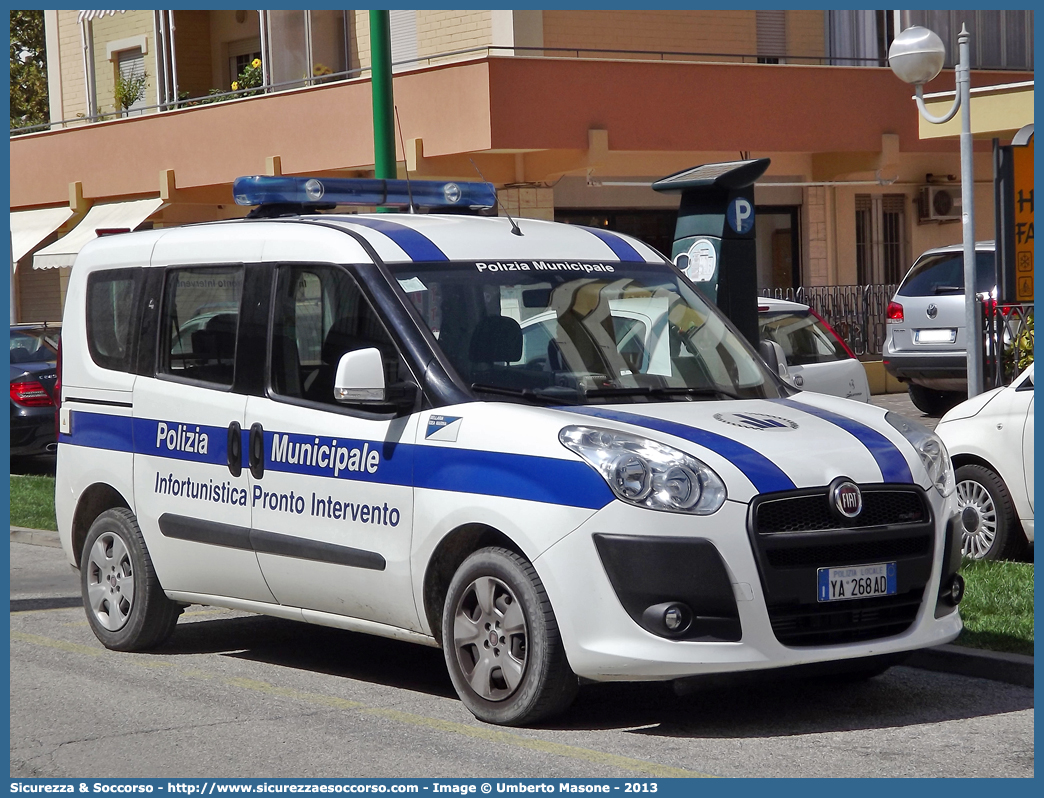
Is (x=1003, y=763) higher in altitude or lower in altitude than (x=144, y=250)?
lower

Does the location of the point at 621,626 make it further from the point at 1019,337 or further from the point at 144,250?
the point at 1019,337

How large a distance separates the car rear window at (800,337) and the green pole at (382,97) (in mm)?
3721

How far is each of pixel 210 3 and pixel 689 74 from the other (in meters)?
7.93

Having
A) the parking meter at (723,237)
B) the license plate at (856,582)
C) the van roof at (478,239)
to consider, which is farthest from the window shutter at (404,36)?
the license plate at (856,582)

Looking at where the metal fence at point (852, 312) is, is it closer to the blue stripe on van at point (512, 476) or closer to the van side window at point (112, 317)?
the van side window at point (112, 317)

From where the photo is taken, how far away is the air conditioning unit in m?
25.6

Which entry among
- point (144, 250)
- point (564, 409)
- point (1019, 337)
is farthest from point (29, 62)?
point (564, 409)

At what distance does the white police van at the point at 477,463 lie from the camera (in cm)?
581

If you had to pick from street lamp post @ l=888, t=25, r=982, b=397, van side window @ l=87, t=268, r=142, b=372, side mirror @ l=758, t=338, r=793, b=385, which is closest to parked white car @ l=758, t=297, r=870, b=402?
street lamp post @ l=888, t=25, r=982, b=397

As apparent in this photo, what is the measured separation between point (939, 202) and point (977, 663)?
65.3 feet

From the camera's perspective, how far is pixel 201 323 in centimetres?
758

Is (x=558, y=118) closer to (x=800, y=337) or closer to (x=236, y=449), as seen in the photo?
(x=800, y=337)

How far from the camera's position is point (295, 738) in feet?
19.7

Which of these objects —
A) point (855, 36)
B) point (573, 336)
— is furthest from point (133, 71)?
point (573, 336)
